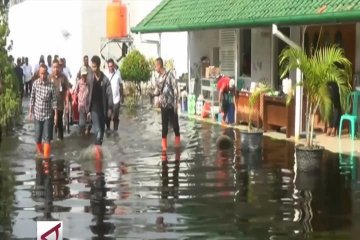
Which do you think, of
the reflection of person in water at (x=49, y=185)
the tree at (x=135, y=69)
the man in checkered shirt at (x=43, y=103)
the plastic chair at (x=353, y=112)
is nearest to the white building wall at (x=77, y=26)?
the tree at (x=135, y=69)

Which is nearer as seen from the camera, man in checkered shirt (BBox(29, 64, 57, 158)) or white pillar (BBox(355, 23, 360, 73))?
man in checkered shirt (BBox(29, 64, 57, 158))

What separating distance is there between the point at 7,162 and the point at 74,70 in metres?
22.6

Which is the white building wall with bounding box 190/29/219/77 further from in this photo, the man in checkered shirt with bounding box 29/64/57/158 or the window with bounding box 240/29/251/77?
the man in checkered shirt with bounding box 29/64/57/158

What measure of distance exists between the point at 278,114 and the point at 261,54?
355 cm

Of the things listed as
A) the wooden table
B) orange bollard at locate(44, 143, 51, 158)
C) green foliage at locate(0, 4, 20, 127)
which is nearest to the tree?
green foliage at locate(0, 4, 20, 127)

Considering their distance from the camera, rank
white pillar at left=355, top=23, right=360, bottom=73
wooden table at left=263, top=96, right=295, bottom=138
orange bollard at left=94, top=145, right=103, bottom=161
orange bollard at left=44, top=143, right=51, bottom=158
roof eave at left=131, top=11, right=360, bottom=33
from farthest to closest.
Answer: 1. wooden table at left=263, top=96, right=295, bottom=138
2. white pillar at left=355, top=23, right=360, bottom=73
3. orange bollard at left=94, top=145, right=103, bottom=161
4. orange bollard at left=44, top=143, right=51, bottom=158
5. roof eave at left=131, top=11, right=360, bottom=33

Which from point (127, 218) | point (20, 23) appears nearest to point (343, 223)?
point (127, 218)

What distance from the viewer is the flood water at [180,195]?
902 centimetres

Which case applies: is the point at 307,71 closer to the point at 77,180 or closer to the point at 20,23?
the point at 77,180

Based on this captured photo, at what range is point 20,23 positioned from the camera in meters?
43.6

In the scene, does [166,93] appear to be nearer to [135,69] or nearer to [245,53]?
[245,53]

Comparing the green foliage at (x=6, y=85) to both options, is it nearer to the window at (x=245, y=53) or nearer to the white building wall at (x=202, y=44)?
the window at (x=245, y=53)

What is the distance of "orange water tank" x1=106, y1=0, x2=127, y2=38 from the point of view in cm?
3506

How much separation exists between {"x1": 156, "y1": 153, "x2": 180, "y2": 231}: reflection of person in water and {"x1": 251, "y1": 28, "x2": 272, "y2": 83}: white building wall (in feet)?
26.0
